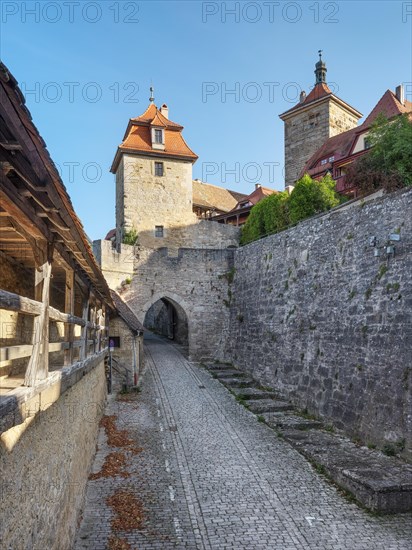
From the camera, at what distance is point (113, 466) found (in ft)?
30.0

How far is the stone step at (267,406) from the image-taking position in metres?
13.6

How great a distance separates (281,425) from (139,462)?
167 inches

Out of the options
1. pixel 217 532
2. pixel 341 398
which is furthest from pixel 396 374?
pixel 217 532

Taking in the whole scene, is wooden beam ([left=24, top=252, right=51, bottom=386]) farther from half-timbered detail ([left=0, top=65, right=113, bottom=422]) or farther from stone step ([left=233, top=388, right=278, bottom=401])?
stone step ([left=233, top=388, right=278, bottom=401])

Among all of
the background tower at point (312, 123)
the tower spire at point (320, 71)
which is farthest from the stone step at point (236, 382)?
the tower spire at point (320, 71)

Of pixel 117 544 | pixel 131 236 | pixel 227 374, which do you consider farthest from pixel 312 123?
pixel 117 544

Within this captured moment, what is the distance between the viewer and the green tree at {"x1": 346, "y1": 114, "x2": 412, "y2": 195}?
13.9 meters

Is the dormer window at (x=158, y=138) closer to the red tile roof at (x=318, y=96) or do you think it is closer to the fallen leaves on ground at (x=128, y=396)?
the red tile roof at (x=318, y=96)

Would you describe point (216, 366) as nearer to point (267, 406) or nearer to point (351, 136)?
point (267, 406)

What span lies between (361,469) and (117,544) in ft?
15.8

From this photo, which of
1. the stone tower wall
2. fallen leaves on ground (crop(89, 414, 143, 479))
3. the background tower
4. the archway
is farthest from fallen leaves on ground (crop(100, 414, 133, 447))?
the background tower

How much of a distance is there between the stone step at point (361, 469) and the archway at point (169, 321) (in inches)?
480

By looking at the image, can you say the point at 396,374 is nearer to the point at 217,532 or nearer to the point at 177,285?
the point at 217,532

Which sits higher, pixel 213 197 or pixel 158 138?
pixel 158 138
